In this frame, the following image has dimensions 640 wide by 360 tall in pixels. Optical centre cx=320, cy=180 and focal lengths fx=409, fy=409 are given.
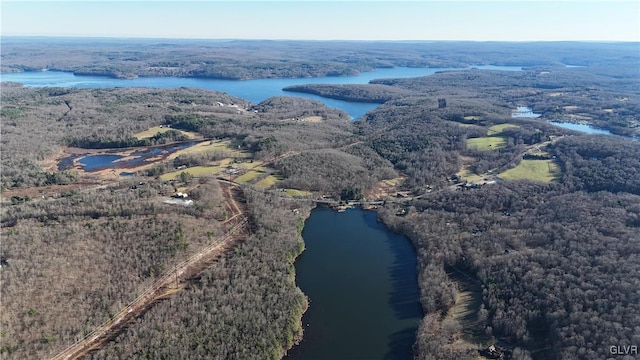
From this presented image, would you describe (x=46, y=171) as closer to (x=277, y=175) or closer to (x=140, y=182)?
(x=140, y=182)

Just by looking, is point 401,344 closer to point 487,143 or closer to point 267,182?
point 267,182

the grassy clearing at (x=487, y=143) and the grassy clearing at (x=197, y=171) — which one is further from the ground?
the grassy clearing at (x=487, y=143)

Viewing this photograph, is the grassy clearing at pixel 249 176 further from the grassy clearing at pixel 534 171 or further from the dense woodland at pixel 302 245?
the grassy clearing at pixel 534 171

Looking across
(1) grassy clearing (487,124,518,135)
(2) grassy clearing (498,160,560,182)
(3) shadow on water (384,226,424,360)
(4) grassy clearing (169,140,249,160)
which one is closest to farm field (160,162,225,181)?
(4) grassy clearing (169,140,249,160)

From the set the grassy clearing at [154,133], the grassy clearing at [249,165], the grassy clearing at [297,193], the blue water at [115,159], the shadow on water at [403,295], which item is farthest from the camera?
the grassy clearing at [154,133]

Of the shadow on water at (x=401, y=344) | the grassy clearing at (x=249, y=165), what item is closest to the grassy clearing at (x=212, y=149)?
the grassy clearing at (x=249, y=165)
